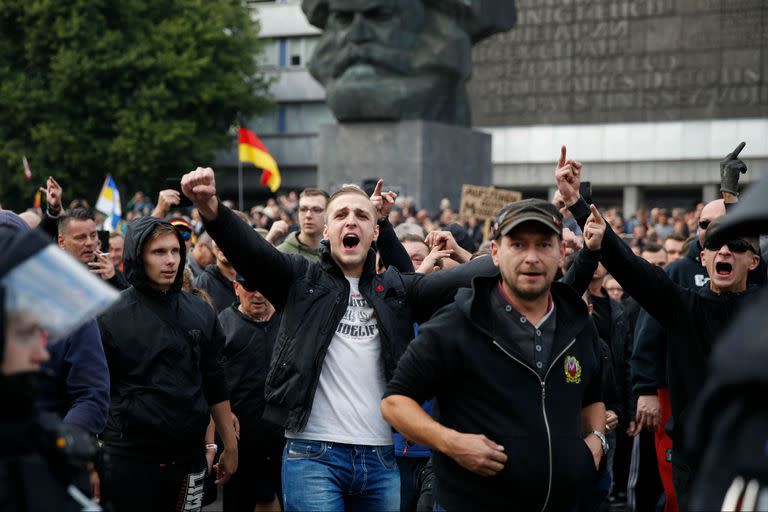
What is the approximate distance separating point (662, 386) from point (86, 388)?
12.4 feet

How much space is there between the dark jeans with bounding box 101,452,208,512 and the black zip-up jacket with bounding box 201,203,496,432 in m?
0.92

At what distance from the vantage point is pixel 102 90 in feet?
141

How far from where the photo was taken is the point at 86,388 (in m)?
5.08

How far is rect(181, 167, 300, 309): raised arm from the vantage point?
16.8 feet

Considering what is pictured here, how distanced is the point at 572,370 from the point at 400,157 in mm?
20625

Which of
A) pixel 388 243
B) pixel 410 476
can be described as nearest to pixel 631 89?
pixel 410 476

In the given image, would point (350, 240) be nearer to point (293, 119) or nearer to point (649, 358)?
point (649, 358)

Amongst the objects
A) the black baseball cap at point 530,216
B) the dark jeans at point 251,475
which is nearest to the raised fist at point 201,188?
the black baseball cap at point 530,216

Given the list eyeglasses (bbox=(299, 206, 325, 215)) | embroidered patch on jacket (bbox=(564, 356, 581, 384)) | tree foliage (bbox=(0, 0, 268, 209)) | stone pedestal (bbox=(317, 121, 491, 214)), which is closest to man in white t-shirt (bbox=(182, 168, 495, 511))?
embroidered patch on jacket (bbox=(564, 356, 581, 384))

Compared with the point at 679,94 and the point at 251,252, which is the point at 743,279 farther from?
the point at 679,94

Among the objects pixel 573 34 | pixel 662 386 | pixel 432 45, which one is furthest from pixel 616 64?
pixel 662 386

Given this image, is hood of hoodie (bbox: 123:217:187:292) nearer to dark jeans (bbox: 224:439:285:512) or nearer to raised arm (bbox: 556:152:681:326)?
dark jeans (bbox: 224:439:285:512)

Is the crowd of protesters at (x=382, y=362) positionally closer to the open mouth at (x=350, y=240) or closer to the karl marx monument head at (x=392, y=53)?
the open mouth at (x=350, y=240)

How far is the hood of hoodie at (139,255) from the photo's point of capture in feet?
21.2
